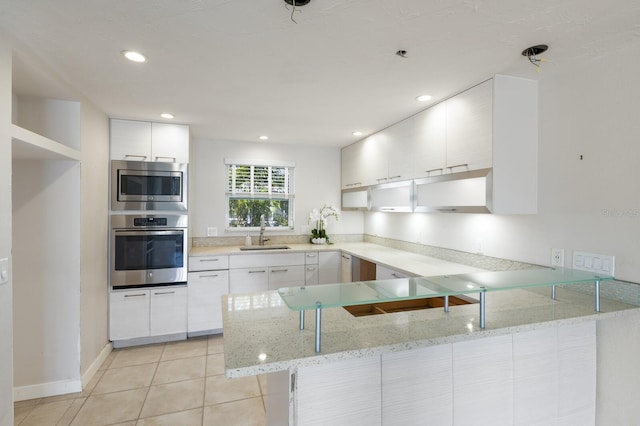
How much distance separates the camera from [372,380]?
1.26 m

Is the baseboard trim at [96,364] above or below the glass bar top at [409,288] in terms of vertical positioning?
below

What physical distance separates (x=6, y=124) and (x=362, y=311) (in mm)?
2216

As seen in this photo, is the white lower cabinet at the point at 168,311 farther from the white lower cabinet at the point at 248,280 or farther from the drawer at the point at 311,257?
the drawer at the point at 311,257

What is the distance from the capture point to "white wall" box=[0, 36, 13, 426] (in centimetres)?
160

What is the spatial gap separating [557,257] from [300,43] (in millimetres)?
2088

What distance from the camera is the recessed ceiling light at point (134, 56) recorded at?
182cm

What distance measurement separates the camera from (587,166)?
1.89 metres

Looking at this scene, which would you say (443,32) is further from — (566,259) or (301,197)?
(301,197)

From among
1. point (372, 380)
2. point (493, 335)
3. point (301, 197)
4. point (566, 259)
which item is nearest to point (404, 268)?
point (566, 259)

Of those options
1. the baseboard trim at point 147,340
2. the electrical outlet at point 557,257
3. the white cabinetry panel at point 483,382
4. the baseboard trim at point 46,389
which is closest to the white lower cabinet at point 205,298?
the baseboard trim at point 147,340

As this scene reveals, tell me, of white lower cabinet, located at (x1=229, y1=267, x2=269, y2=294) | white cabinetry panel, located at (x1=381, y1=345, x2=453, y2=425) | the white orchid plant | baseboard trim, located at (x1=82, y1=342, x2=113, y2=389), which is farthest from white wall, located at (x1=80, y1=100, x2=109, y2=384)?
white cabinetry panel, located at (x1=381, y1=345, x2=453, y2=425)

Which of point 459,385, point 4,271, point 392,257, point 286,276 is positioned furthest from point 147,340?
point 459,385

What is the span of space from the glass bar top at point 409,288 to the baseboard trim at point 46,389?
240 centimetres

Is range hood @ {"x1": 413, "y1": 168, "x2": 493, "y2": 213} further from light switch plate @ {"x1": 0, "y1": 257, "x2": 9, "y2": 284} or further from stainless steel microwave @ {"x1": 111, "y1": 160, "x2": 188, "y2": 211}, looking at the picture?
light switch plate @ {"x1": 0, "y1": 257, "x2": 9, "y2": 284}
